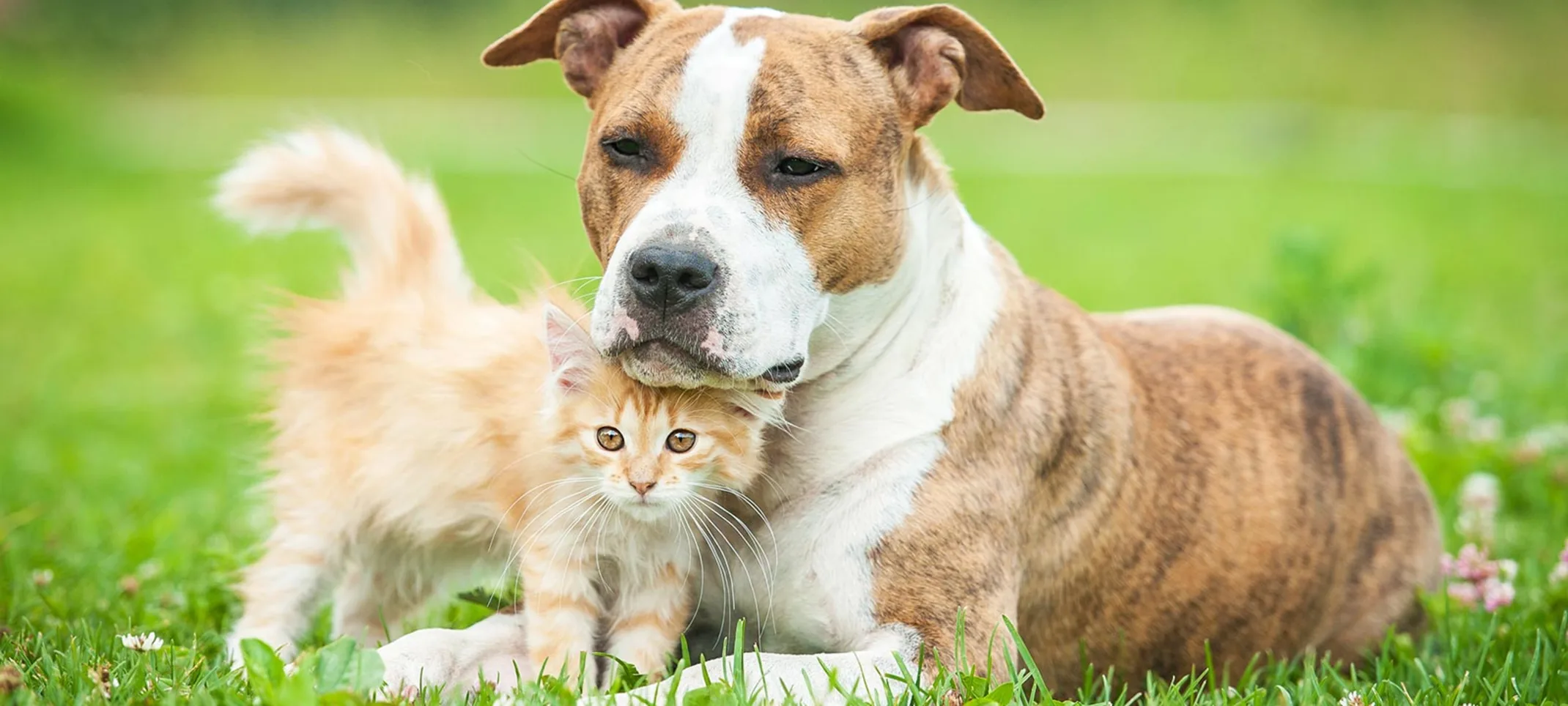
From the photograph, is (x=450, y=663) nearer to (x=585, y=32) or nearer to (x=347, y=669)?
(x=347, y=669)

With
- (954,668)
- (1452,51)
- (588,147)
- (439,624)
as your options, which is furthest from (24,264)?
(1452,51)

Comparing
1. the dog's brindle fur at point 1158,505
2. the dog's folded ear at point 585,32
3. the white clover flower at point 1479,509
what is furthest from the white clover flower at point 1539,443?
the dog's folded ear at point 585,32

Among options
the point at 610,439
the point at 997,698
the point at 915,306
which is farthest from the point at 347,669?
the point at 915,306

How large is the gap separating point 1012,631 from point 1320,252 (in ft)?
14.2

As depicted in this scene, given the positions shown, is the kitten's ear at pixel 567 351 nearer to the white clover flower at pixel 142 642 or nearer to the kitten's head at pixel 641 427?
the kitten's head at pixel 641 427

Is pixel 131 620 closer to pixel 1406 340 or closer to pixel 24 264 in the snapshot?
pixel 1406 340

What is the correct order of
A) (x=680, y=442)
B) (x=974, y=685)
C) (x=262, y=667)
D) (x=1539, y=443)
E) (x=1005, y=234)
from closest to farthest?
(x=262, y=667)
(x=974, y=685)
(x=680, y=442)
(x=1539, y=443)
(x=1005, y=234)

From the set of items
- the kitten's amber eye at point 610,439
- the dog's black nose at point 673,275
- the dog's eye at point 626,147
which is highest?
the dog's eye at point 626,147

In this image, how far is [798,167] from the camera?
3783 millimetres

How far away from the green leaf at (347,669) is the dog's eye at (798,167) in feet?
4.59

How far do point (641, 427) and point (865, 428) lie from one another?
0.55m

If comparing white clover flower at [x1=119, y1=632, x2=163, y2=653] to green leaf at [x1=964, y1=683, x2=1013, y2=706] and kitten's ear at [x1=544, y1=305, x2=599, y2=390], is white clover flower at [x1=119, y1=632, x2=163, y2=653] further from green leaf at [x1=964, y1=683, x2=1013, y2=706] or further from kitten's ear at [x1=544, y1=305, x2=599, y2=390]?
green leaf at [x1=964, y1=683, x2=1013, y2=706]

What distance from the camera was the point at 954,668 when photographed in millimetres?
3699

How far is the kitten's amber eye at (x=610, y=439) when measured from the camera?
12.4 ft
